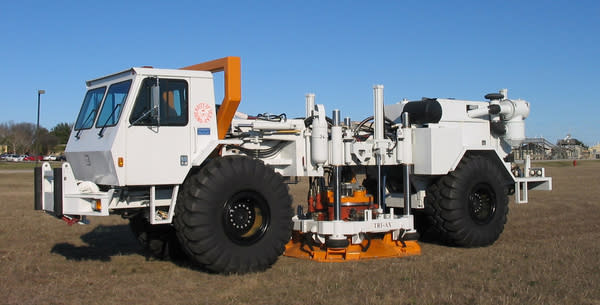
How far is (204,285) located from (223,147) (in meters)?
2.06

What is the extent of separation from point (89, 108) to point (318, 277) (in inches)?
166

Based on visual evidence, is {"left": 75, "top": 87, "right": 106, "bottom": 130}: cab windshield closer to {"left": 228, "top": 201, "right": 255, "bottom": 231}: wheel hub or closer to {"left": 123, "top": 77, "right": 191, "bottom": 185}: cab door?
{"left": 123, "top": 77, "right": 191, "bottom": 185}: cab door

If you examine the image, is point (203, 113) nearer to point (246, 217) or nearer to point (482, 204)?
point (246, 217)

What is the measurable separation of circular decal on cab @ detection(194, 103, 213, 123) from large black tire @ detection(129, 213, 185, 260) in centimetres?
227

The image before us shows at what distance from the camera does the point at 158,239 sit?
991 centimetres

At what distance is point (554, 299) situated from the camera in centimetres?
662

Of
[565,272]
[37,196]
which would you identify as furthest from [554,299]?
[37,196]

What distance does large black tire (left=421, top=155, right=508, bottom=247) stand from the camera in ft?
34.8

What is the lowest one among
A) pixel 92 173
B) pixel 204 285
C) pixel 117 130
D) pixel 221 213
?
pixel 204 285

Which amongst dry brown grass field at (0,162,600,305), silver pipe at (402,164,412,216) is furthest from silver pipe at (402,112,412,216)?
dry brown grass field at (0,162,600,305)

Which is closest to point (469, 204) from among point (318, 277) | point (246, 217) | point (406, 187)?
point (406, 187)

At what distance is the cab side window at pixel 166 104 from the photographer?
26.8 feet

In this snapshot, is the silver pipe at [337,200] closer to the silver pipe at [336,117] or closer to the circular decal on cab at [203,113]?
the silver pipe at [336,117]

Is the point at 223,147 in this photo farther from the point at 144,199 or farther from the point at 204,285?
the point at 204,285
